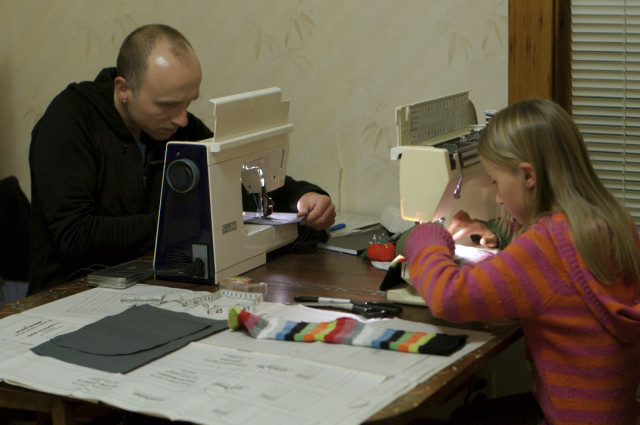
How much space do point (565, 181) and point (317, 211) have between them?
2.93 feet

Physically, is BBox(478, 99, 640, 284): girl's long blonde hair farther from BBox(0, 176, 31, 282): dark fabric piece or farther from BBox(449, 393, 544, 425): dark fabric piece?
BBox(0, 176, 31, 282): dark fabric piece

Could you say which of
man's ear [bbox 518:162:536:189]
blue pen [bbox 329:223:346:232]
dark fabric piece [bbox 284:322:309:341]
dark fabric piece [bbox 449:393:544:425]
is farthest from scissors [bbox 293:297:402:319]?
blue pen [bbox 329:223:346:232]

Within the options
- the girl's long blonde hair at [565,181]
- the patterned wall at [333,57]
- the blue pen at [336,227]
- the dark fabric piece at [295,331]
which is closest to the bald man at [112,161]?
the blue pen at [336,227]

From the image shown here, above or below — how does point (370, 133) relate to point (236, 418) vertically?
above

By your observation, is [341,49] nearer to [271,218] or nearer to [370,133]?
[370,133]

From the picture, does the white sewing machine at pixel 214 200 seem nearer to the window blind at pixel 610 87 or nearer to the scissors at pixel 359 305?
the scissors at pixel 359 305

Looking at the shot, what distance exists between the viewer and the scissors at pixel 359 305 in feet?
5.28

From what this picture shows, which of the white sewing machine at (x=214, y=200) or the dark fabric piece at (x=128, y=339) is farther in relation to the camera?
the white sewing machine at (x=214, y=200)

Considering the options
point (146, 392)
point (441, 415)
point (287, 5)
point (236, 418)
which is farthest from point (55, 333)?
point (287, 5)

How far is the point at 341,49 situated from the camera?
106 inches

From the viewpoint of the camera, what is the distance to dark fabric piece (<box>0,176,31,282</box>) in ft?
8.11

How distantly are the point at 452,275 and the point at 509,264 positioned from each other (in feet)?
0.35

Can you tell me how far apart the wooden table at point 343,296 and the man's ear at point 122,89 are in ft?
1.99

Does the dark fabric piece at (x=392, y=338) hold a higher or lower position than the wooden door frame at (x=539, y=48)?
lower
